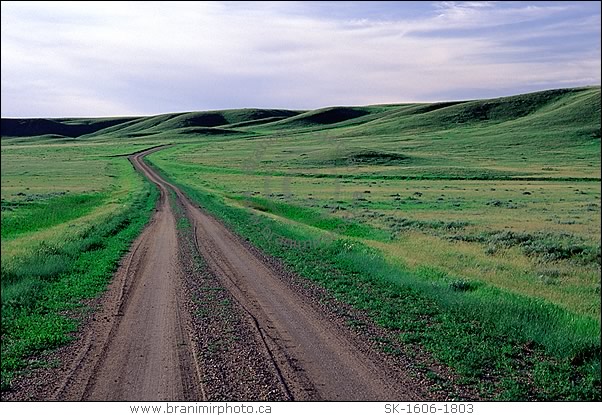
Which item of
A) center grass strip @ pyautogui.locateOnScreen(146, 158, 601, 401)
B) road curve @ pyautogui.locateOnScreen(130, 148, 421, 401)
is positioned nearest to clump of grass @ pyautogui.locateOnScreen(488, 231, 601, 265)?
center grass strip @ pyautogui.locateOnScreen(146, 158, 601, 401)

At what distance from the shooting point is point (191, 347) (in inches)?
394

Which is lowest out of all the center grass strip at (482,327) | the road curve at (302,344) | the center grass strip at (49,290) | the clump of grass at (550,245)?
the clump of grass at (550,245)

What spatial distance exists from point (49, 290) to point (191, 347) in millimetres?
5607

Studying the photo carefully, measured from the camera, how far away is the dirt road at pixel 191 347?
8258mm

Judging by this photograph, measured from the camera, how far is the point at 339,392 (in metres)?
8.23

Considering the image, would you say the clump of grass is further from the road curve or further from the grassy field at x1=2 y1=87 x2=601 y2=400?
the road curve

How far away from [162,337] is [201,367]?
1.85m

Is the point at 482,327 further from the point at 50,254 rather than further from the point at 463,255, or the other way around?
the point at 50,254

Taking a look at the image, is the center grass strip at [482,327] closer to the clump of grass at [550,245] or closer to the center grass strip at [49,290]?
the center grass strip at [49,290]

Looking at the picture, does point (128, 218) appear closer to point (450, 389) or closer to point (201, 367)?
point (201, 367)

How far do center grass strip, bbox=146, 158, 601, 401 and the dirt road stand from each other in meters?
1.17

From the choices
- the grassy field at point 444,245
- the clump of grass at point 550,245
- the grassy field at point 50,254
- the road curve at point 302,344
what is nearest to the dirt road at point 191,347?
the road curve at point 302,344

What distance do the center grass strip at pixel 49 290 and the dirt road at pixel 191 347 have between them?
23.3 inches

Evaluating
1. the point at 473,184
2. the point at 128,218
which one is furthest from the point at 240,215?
the point at 473,184
